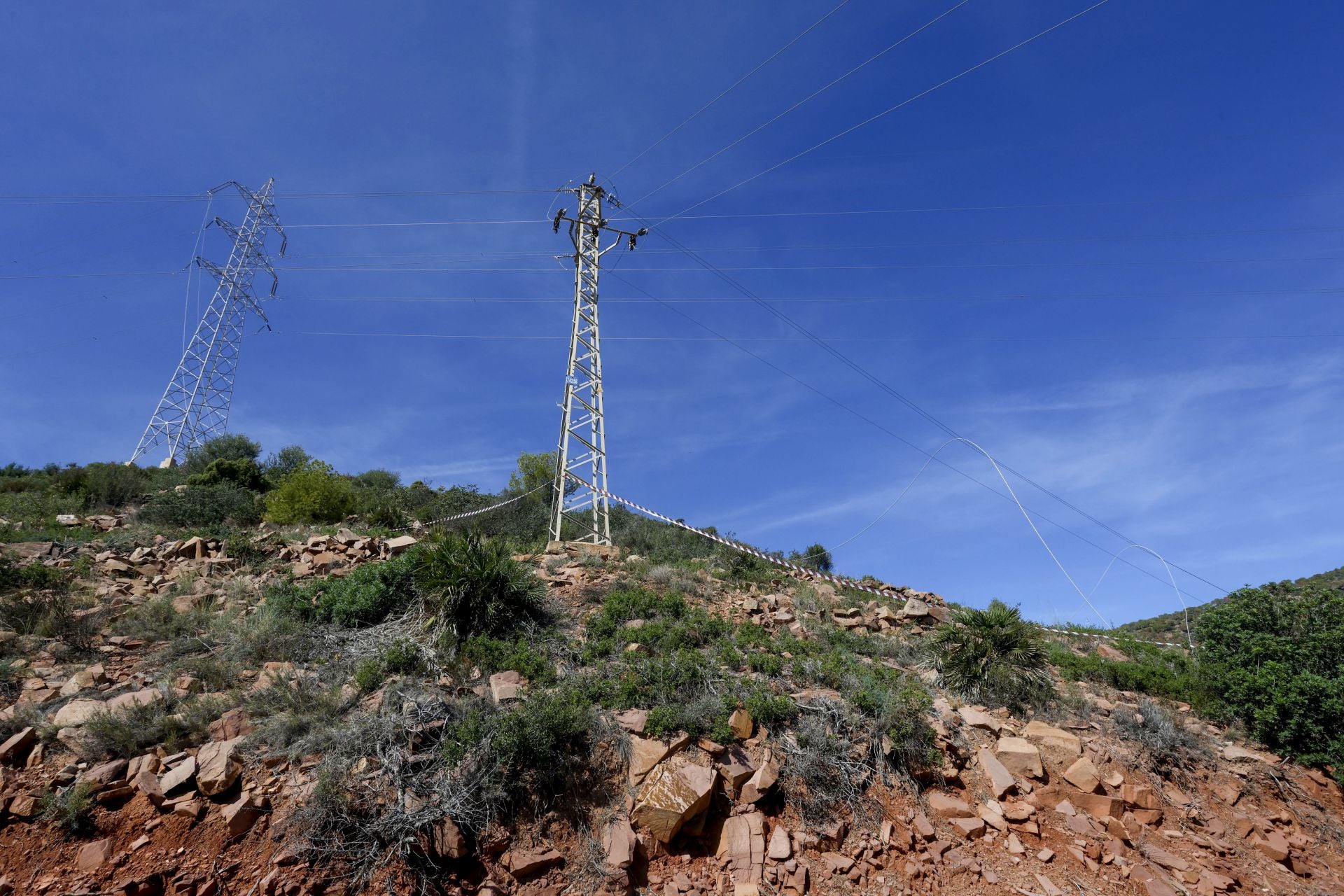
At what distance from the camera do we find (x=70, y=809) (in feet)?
18.7

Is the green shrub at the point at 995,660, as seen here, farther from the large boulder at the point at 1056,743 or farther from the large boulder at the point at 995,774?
the large boulder at the point at 995,774

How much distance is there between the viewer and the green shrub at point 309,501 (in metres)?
17.7

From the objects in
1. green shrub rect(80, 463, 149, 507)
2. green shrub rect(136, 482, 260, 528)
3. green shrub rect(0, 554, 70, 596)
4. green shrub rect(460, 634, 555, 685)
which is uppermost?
green shrub rect(80, 463, 149, 507)

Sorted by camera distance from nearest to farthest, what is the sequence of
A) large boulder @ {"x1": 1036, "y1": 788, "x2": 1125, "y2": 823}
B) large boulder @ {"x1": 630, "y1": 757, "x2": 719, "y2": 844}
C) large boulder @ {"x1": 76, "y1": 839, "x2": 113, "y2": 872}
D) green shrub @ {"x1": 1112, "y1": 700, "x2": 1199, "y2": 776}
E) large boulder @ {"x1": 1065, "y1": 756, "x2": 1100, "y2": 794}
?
large boulder @ {"x1": 76, "y1": 839, "x2": 113, "y2": 872} < large boulder @ {"x1": 630, "y1": 757, "x2": 719, "y2": 844} < large boulder @ {"x1": 1036, "y1": 788, "x2": 1125, "y2": 823} < large boulder @ {"x1": 1065, "y1": 756, "x2": 1100, "y2": 794} < green shrub @ {"x1": 1112, "y1": 700, "x2": 1199, "y2": 776}

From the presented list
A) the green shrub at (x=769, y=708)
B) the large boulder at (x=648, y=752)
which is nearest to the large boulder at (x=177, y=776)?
the large boulder at (x=648, y=752)

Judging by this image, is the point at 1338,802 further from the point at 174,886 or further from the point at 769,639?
the point at 174,886

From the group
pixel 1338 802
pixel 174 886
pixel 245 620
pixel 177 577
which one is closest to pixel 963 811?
pixel 1338 802

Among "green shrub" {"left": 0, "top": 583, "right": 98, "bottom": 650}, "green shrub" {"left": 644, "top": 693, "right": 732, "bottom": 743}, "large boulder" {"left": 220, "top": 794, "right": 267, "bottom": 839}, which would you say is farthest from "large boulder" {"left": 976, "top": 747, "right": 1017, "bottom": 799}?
"green shrub" {"left": 0, "top": 583, "right": 98, "bottom": 650}

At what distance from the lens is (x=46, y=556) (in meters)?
12.1

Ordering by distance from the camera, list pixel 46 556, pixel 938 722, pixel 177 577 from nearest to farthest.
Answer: pixel 938 722 < pixel 177 577 < pixel 46 556

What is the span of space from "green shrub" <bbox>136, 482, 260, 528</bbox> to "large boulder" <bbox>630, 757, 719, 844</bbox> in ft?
49.7

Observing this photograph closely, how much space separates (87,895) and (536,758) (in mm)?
3567

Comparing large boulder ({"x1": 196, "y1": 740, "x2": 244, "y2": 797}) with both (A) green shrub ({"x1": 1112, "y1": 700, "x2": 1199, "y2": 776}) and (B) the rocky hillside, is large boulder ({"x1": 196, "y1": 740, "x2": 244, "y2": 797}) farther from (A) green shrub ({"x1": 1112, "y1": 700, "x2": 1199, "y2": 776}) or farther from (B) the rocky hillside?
(A) green shrub ({"x1": 1112, "y1": 700, "x2": 1199, "y2": 776})

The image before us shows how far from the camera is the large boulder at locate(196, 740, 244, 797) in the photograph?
5.99m
